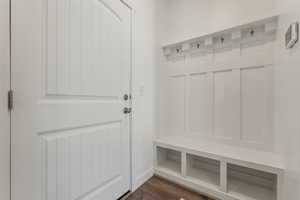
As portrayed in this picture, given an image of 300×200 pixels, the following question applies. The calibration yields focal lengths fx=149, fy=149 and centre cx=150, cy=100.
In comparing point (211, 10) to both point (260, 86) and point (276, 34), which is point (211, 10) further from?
point (260, 86)

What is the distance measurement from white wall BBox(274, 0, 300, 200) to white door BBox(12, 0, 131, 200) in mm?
1363

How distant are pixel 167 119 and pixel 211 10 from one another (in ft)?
5.38

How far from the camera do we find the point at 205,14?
6.73 ft

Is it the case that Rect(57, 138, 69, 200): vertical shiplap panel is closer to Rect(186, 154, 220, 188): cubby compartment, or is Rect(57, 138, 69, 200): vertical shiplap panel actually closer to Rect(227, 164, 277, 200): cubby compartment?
Rect(186, 154, 220, 188): cubby compartment

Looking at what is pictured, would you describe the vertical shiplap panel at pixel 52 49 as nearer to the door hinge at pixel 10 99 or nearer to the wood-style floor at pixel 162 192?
the door hinge at pixel 10 99

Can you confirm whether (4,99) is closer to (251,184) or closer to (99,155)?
(99,155)

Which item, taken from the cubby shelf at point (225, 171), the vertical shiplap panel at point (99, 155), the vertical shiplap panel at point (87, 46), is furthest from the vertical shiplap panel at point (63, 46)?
the cubby shelf at point (225, 171)

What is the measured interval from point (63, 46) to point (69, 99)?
0.36 metres

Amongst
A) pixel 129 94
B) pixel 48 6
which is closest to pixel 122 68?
pixel 129 94

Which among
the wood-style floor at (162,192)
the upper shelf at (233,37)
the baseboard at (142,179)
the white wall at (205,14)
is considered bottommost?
the wood-style floor at (162,192)

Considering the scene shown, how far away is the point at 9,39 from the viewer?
76 cm

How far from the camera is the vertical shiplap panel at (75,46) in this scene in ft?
3.49

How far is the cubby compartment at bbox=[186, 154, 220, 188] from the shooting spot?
170 cm

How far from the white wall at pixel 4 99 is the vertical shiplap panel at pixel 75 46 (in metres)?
0.35
